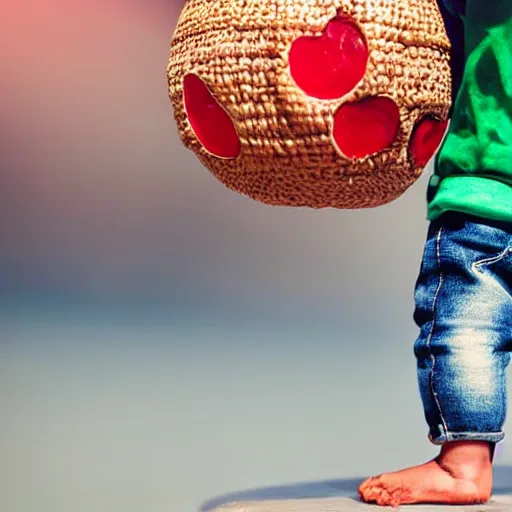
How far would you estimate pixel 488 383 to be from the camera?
0.94 meters

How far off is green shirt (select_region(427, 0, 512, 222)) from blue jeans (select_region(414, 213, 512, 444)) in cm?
2

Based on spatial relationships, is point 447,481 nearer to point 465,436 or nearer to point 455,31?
point 465,436

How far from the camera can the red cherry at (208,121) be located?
Result: 926 millimetres

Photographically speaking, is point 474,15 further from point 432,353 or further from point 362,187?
point 432,353

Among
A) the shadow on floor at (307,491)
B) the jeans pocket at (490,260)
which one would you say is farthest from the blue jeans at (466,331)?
the shadow on floor at (307,491)

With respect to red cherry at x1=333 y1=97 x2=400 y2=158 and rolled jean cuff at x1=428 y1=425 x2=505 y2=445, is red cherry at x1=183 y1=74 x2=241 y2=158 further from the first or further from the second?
rolled jean cuff at x1=428 y1=425 x2=505 y2=445

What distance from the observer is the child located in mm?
942

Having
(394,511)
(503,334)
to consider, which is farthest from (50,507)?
(503,334)

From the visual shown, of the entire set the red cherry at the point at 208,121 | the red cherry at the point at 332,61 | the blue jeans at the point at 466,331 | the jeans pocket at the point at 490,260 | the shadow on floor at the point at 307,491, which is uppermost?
the red cherry at the point at 332,61

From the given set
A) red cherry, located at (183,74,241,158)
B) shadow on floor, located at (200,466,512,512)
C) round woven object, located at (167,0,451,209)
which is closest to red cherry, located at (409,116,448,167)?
round woven object, located at (167,0,451,209)

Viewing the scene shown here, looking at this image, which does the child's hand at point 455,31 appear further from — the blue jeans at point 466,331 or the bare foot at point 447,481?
the bare foot at point 447,481

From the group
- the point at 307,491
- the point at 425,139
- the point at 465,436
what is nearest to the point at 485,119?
the point at 425,139

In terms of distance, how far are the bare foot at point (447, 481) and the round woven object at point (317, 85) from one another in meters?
0.24

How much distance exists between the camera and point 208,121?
37.1 inches
